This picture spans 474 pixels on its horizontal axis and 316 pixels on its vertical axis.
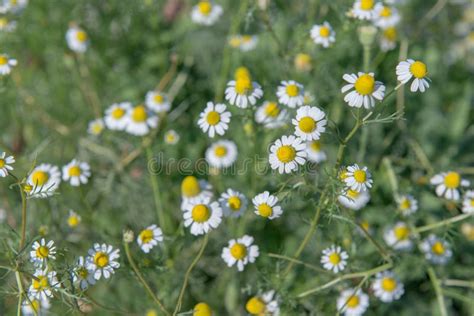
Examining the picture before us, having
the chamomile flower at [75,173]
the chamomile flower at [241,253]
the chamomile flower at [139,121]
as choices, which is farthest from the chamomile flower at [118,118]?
the chamomile flower at [241,253]

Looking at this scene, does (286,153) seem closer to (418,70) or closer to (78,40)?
(418,70)

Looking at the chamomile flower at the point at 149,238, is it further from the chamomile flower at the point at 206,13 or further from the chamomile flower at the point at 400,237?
the chamomile flower at the point at 206,13

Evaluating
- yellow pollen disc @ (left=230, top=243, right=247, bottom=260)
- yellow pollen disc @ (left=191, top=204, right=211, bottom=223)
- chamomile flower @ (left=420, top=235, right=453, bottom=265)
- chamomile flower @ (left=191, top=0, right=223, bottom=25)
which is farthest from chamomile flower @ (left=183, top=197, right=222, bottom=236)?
chamomile flower @ (left=191, top=0, right=223, bottom=25)

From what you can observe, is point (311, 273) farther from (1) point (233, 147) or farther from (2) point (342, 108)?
Answer: (2) point (342, 108)

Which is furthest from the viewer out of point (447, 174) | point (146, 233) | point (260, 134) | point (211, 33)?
point (211, 33)

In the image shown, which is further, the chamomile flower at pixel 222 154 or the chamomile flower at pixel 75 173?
the chamomile flower at pixel 222 154

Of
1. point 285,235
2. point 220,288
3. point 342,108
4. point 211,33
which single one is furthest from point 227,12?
point 220,288

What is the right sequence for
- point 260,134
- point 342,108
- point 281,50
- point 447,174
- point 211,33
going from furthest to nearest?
1. point 211,33
2. point 342,108
3. point 260,134
4. point 281,50
5. point 447,174
